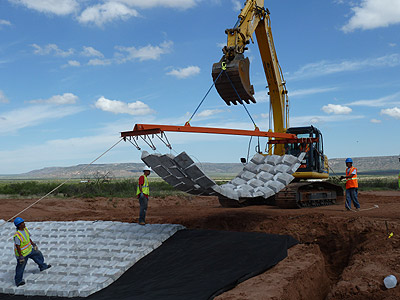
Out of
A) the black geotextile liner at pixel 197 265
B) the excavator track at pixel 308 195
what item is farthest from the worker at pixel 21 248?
the excavator track at pixel 308 195

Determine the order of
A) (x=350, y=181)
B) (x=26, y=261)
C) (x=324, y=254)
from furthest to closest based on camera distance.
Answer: (x=350, y=181) < (x=324, y=254) < (x=26, y=261)

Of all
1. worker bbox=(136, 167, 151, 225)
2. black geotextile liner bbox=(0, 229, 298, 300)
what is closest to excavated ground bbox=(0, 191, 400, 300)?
black geotextile liner bbox=(0, 229, 298, 300)

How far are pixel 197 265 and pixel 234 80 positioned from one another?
5.63 m

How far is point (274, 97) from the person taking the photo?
51.1 ft

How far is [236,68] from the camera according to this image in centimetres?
1155

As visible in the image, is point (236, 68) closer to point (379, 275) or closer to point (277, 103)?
point (277, 103)

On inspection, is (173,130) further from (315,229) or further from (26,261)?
(315,229)

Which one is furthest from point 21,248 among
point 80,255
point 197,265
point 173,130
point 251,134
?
point 251,134

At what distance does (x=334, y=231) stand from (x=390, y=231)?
1.53 meters

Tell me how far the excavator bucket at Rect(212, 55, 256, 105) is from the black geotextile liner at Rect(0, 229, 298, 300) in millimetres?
4354

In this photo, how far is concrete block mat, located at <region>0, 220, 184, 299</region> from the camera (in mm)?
8648

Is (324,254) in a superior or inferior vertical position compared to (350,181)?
inferior

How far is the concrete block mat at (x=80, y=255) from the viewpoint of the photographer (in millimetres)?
8648

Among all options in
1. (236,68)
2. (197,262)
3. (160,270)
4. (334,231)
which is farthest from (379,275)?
(236,68)
